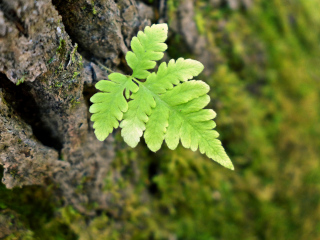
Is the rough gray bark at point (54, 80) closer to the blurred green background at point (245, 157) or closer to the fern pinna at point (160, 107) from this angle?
the fern pinna at point (160, 107)

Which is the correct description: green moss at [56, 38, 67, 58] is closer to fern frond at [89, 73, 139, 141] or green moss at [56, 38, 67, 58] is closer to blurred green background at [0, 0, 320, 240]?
fern frond at [89, 73, 139, 141]

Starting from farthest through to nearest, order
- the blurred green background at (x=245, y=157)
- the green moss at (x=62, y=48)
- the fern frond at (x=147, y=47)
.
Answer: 1. the blurred green background at (x=245, y=157)
2. the fern frond at (x=147, y=47)
3. the green moss at (x=62, y=48)

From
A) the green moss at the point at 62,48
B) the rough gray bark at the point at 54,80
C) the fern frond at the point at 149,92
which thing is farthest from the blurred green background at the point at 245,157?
the green moss at the point at 62,48

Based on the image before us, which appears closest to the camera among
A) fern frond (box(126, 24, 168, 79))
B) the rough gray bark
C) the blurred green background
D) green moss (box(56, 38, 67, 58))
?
the rough gray bark

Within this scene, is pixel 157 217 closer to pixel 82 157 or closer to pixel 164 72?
pixel 82 157

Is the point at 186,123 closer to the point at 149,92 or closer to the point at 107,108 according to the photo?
the point at 149,92

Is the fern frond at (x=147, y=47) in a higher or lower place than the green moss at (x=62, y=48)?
higher

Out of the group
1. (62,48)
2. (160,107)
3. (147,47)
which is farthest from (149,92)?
(62,48)

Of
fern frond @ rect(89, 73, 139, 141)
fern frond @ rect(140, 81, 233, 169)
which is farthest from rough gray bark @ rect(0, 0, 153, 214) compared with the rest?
fern frond @ rect(140, 81, 233, 169)
